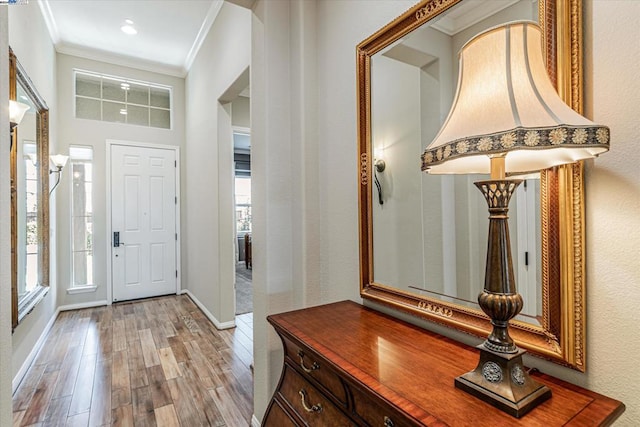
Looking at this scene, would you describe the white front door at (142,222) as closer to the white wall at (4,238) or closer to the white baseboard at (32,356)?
the white baseboard at (32,356)

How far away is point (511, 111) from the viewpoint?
0.61 metres

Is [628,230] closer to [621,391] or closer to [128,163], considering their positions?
[621,391]

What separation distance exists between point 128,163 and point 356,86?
13.9 feet

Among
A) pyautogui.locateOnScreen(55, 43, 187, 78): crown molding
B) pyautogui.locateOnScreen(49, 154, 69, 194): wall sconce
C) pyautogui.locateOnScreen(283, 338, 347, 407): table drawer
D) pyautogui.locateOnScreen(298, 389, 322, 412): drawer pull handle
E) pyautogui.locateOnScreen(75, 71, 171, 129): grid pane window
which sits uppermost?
pyautogui.locateOnScreen(55, 43, 187, 78): crown molding

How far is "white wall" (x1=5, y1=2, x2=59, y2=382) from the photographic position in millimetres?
2520

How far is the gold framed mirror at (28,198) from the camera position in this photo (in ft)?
7.84

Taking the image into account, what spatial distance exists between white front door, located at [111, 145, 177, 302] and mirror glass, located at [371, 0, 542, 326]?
4272 millimetres

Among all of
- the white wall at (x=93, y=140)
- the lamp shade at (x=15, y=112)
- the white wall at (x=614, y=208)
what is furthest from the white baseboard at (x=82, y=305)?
the white wall at (x=614, y=208)

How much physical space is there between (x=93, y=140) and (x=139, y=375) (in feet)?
11.0

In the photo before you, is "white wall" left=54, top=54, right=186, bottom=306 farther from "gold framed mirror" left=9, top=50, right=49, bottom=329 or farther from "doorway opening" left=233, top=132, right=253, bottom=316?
"doorway opening" left=233, top=132, right=253, bottom=316

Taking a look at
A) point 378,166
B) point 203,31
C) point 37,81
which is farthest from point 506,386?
point 203,31

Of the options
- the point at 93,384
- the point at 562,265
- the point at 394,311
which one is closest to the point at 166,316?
the point at 93,384

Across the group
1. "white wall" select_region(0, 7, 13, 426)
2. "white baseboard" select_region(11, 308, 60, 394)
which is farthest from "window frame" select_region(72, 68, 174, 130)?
"white wall" select_region(0, 7, 13, 426)

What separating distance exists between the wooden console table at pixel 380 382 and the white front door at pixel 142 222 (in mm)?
4085
